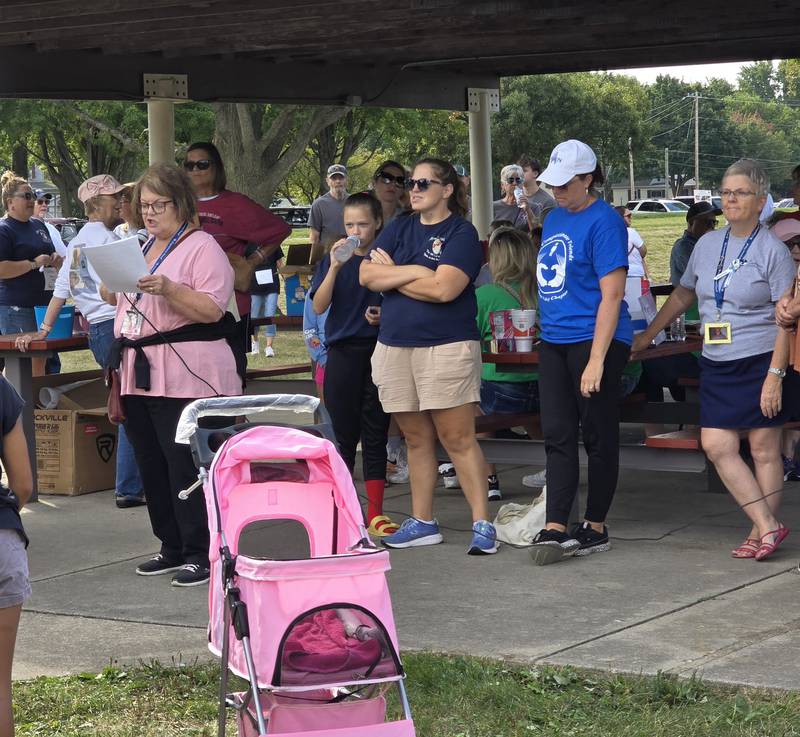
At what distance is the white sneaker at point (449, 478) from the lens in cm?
898

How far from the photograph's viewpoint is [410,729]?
3.85 m

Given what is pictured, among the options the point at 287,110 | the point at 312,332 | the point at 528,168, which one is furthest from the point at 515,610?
the point at 287,110

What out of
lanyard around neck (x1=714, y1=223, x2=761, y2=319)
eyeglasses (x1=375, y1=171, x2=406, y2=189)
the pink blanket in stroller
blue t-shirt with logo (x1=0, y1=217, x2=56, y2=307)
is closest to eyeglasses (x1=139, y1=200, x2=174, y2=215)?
eyeglasses (x1=375, y1=171, x2=406, y2=189)

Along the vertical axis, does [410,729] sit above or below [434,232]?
below

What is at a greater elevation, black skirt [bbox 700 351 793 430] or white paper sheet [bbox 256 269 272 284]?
white paper sheet [bbox 256 269 272 284]

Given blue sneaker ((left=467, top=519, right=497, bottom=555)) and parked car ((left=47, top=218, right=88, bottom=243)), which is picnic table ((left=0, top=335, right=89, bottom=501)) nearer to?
blue sneaker ((left=467, top=519, right=497, bottom=555))

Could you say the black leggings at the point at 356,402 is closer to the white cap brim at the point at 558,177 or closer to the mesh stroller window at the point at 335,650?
the white cap brim at the point at 558,177

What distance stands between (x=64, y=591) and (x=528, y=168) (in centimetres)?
658

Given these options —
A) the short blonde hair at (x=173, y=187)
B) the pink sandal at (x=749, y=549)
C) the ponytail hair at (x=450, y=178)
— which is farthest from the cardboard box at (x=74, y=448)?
the pink sandal at (x=749, y=549)

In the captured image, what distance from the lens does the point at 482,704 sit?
15.6ft

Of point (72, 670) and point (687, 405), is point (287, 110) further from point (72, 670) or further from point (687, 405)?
point (72, 670)

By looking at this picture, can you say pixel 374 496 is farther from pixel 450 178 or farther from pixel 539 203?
pixel 539 203

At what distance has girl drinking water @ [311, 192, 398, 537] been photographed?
739 cm

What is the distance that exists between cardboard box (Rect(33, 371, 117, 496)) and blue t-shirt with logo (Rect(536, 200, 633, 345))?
353cm
